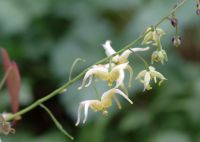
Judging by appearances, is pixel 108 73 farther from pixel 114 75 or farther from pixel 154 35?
pixel 154 35

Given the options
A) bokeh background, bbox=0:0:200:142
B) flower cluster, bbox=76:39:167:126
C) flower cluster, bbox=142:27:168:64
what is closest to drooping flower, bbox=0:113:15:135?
flower cluster, bbox=76:39:167:126

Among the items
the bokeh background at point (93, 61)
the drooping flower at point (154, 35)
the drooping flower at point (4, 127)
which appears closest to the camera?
the drooping flower at point (154, 35)

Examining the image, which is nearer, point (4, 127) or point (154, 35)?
point (154, 35)

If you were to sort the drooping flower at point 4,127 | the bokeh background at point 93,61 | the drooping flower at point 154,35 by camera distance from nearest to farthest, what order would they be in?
1. the drooping flower at point 154,35
2. the drooping flower at point 4,127
3. the bokeh background at point 93,61

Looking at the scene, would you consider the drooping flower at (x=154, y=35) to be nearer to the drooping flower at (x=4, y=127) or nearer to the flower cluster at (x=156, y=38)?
the flower cluster at (x=156, y=38)

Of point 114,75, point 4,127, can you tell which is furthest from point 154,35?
point 4,127

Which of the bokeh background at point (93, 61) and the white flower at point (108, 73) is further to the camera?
the bokeh background at point (93, 61)

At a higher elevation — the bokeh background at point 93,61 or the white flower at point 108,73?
the bokeh background at point 93,61

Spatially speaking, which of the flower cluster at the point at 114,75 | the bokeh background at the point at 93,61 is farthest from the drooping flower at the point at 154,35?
the bokeh background at the point at 93,61
